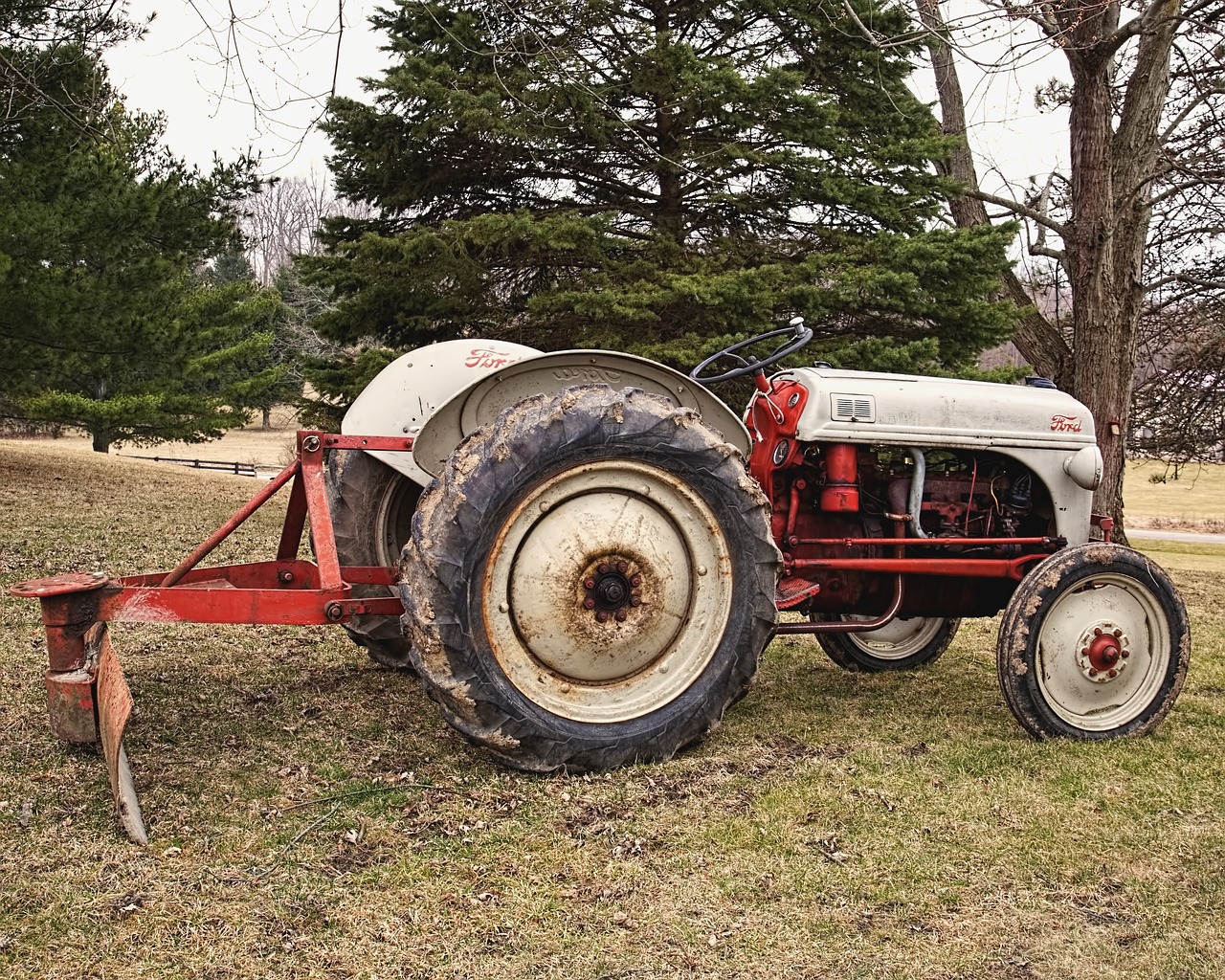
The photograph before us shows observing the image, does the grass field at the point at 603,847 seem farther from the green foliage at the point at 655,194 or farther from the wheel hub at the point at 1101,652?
the green foliage at the point at 655,194

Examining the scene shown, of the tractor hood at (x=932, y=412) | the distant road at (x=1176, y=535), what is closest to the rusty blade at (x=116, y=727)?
the tractor hood at (x=932, y=412)

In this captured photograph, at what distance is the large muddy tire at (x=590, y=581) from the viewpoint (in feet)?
11.1

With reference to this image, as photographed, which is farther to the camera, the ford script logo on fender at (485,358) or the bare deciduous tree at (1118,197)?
the bare deciduous tree at (1118,197)

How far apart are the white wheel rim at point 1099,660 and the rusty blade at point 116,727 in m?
3.23

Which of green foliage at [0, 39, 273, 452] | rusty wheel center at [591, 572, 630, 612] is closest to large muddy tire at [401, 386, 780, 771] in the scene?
rusty wheel center at [591, 572, 630, 612]

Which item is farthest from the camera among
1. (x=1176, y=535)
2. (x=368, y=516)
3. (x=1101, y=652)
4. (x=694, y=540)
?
(x=1176, y=535)

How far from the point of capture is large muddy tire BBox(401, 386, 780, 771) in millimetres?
3373

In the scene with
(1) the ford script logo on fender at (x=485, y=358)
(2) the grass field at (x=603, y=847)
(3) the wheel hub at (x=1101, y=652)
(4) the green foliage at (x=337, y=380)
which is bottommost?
Answer: (2) the grass field at (x=603, y=847)

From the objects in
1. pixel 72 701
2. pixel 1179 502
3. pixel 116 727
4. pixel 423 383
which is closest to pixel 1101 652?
→ pixel 423 383

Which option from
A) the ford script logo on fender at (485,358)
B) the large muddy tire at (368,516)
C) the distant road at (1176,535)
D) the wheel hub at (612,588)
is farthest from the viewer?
the distant road at (1176,535)

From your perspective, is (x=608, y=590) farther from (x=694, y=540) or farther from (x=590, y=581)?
(x=694, y=540)

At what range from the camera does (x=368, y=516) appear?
4.52 m

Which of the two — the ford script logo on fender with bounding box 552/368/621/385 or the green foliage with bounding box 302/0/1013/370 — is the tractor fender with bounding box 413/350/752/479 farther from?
the green foliage with bounding box 302/0/1013/370

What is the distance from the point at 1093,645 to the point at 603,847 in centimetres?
227
